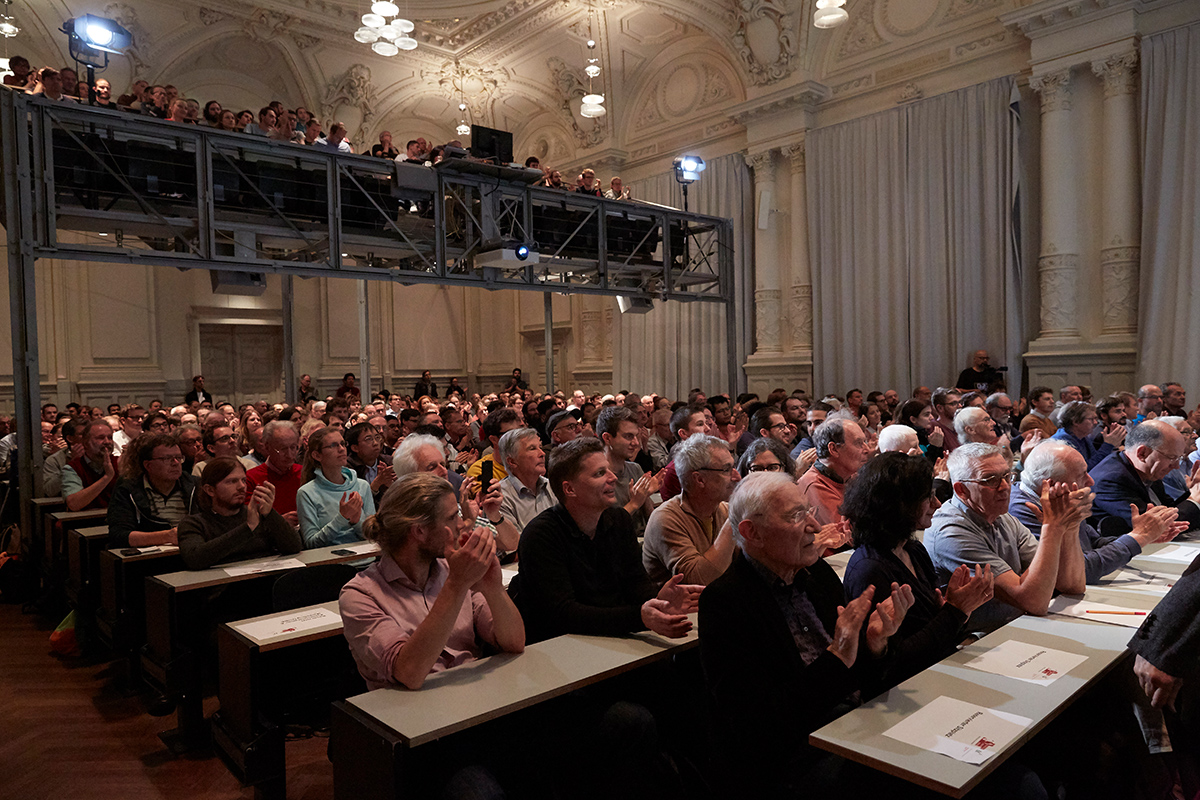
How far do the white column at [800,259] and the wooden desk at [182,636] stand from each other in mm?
10633

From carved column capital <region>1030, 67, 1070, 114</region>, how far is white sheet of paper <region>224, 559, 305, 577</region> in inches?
406

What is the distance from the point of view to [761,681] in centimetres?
186

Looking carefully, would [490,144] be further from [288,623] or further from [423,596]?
[423,596]

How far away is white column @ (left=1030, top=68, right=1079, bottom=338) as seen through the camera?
31.8 ft

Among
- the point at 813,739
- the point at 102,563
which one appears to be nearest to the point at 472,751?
the point at 813,739

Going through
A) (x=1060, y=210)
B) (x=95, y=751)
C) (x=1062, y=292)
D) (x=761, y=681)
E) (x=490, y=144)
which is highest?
(x=490, y=144)

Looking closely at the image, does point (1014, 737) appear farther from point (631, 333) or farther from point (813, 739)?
point (631, 333)

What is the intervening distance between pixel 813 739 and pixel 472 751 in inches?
35.4

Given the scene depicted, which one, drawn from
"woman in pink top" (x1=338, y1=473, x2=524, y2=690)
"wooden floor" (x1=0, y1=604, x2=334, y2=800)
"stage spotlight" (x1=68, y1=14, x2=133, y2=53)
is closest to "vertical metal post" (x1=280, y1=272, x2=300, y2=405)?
"stage spotlight" (x1=68, y1=14, x2=133, y2=53)

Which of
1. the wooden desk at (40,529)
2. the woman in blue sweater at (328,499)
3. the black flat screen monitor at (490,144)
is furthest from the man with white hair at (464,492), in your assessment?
the black flat screen monitor at (490,144)

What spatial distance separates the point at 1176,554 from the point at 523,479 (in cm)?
283

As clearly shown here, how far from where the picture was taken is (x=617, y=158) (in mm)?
15633

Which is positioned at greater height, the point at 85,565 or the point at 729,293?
the point at 729,293

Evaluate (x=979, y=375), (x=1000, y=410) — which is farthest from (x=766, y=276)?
(x=1000, y=410)
